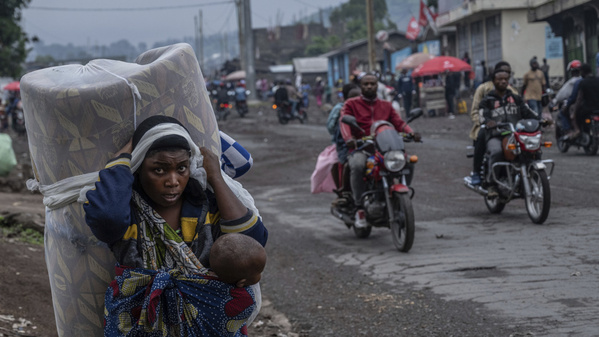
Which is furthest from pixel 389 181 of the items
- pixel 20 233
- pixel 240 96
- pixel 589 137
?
pixel 240 96

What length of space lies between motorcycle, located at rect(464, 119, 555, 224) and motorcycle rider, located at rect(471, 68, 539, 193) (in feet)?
0.31

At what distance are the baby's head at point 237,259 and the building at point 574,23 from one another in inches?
892

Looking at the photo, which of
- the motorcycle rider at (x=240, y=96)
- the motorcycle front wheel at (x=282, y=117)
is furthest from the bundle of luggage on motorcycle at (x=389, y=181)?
the motorcycle rider at (x=240, y=96)

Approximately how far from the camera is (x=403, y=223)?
24.0 feet

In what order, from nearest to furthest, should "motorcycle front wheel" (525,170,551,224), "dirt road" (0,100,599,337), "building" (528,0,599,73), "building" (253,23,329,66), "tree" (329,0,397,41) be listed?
"dirt road" (0,100,599,337)
"motorcycle front wheel" (525,170,551,224)
"building" (528,0,599,73)
"tree" (329,0,397,41)
"building" (253,23,329,66)

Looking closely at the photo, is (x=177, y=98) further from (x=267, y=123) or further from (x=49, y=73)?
(x=267, y=123)

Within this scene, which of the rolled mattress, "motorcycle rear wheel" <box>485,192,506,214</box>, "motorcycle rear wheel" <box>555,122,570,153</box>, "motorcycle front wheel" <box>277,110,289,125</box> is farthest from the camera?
"motorcycle front wheel" <box>277,110,289,125</box>

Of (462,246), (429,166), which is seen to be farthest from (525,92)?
(462,246)

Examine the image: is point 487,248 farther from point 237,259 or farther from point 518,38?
point 518,38

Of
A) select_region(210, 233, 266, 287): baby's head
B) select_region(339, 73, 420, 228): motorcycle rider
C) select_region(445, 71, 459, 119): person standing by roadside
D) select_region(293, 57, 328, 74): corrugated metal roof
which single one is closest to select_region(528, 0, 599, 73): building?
select_region(445, 71, 459, 119): person standing by roadside

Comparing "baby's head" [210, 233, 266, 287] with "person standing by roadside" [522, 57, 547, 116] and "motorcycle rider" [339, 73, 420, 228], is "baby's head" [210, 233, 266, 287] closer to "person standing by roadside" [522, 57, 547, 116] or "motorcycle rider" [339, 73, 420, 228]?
"motorcycle rider" [339, 73, 420, 228]

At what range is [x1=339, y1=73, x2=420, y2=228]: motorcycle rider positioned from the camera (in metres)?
7.93

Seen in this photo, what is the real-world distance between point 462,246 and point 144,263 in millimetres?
4965

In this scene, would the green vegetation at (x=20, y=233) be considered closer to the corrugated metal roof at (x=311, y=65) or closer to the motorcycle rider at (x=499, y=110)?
the motorcycle rider at (x=499, y=110)
